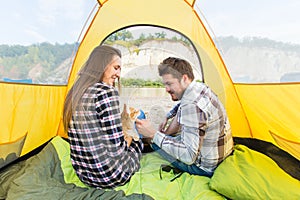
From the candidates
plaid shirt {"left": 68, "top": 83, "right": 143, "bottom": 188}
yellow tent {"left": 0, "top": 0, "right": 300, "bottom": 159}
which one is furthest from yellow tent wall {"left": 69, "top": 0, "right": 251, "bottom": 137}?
plaid shirt {"left": 68, "top": 83, "right": 143, "bottom": 188}

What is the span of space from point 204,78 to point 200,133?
0.58m

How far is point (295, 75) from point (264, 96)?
256mm

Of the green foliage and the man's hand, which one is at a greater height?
the green foliage

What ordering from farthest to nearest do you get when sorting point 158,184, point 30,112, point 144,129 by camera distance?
point 30,112, point 144,129, point 158,184

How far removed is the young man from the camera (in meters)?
1.26

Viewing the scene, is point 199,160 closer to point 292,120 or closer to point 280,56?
point 292,120

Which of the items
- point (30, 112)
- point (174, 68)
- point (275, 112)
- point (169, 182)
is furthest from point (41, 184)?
point (275, 112)

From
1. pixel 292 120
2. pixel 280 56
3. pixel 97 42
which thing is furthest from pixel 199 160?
pixel 97 42

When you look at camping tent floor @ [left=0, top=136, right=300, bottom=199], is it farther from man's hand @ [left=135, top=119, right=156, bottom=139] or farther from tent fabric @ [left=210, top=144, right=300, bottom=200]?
man's hand @ [left=135, top=119, right=156, bottom=139]

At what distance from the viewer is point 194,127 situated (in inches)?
49.7

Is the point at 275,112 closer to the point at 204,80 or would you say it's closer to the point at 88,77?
the point at 204,80

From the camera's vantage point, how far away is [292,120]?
1.35m

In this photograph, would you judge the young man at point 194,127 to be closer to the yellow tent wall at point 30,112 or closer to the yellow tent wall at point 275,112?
the yellow tent wall at point 275,112

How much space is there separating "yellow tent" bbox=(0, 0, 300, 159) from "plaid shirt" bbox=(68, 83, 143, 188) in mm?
448
